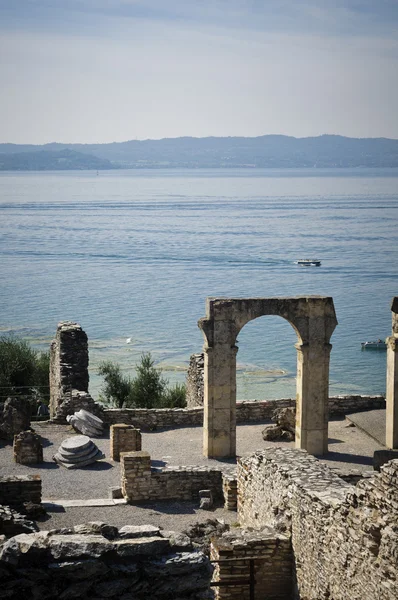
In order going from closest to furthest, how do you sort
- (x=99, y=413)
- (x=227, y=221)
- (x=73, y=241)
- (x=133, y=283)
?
(x=99, y=413)
(x=133, y=283)
(x=73, y=241)
(x=227, y=221)

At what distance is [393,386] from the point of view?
19109 millimetres

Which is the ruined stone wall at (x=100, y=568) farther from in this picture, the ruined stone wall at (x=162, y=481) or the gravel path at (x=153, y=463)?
the ruined stone wall at (x=162, y=481)

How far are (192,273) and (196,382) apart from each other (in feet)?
184

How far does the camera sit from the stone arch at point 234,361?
1895 centimetres

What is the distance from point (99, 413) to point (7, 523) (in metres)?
10.0

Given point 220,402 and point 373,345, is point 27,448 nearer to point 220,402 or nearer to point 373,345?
point 220,402

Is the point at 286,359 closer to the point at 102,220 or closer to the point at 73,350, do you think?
the point at 73,350

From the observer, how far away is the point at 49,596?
6895 mm

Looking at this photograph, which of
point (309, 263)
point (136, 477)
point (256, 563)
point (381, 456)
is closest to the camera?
point (256, 563)

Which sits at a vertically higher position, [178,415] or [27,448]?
[27,448]

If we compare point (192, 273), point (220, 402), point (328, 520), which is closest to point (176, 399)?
point (220, 402)

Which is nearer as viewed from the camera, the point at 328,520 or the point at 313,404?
the point at 328,520

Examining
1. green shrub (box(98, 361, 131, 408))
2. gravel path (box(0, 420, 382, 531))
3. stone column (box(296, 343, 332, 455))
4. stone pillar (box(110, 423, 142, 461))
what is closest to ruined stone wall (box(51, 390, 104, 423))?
gravel path (box(0, 420, 382, 531))

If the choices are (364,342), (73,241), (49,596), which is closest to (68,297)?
(364,342)
